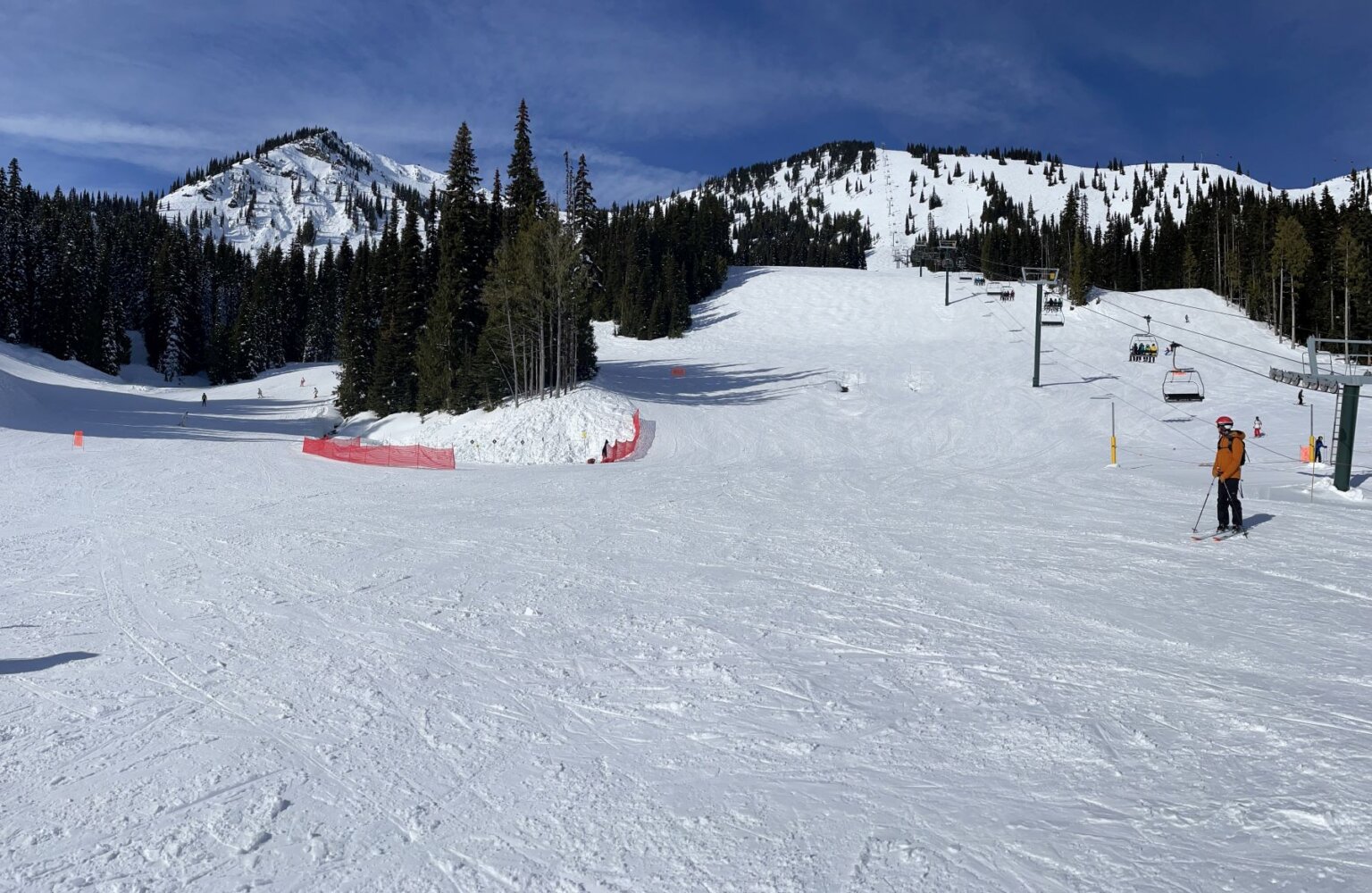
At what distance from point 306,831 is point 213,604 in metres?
5.36

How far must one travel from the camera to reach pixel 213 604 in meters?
8.11

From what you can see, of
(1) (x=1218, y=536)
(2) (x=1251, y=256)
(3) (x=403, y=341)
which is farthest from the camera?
(2) (x=1251, y=256)

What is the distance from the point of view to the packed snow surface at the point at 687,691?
147 inches

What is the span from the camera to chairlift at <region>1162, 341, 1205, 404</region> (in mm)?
32188

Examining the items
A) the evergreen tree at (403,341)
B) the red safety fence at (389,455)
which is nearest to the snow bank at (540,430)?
the red safety fence at (389,455)

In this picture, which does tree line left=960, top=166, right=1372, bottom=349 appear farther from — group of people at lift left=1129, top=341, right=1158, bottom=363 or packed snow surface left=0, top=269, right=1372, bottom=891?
packed snow surface left=0, top=269, right=1372, bottom=891

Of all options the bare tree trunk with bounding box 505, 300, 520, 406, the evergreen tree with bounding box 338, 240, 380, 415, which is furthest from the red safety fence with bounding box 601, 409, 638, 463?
the evergreen tree with bounding box 338, 240, 380, 415

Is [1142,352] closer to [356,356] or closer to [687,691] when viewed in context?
[687,691]

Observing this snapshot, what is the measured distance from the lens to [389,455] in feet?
84.3

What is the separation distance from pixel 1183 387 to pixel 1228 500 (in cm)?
3253

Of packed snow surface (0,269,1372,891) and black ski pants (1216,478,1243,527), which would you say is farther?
black ski pants (1216,478,1243,527)

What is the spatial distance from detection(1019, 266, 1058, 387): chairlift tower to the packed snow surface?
21.3m

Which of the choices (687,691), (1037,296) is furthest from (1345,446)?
(1037,296)

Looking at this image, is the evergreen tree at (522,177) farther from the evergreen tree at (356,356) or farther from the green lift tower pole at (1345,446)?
the green lift tower pole at (1345,446)
